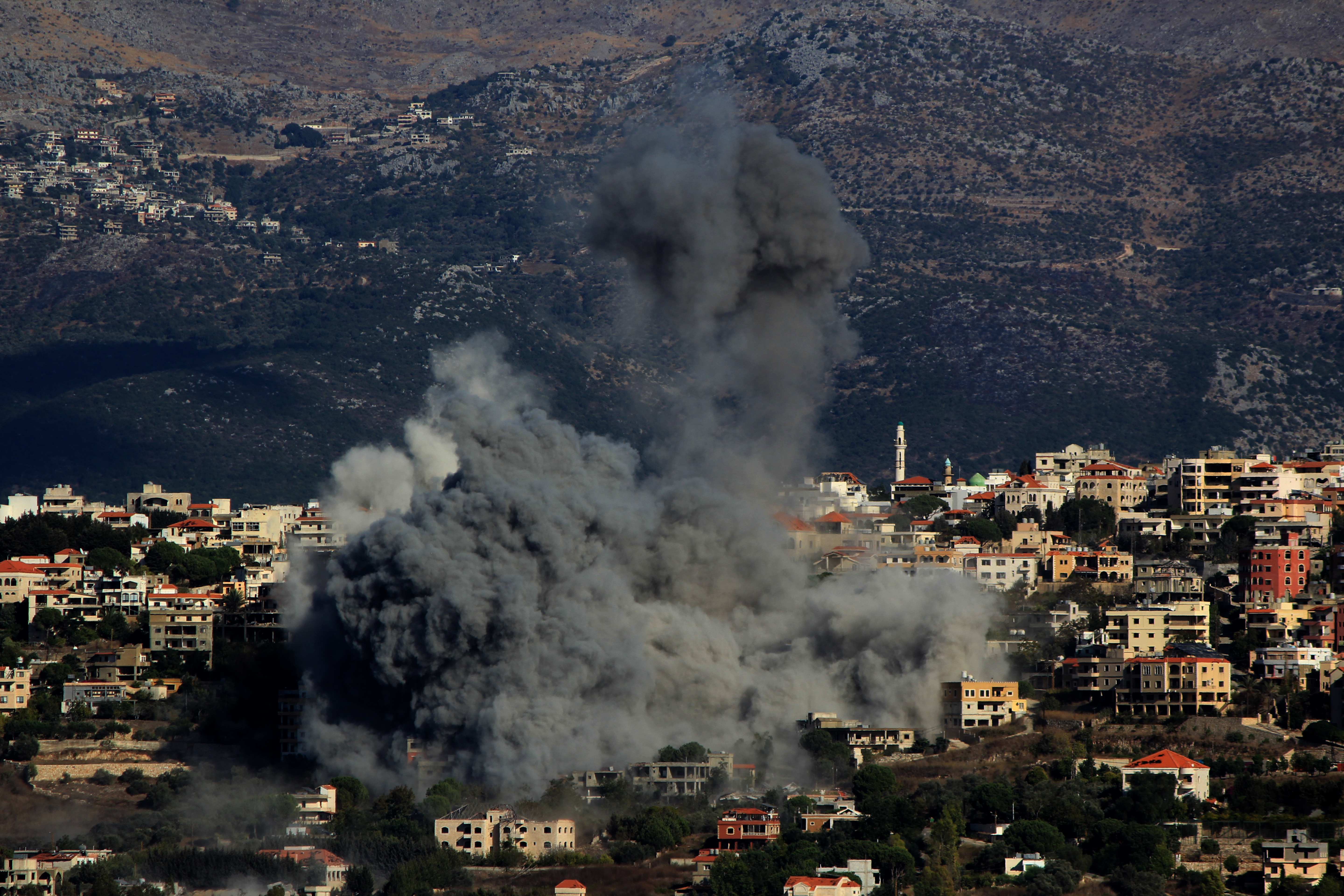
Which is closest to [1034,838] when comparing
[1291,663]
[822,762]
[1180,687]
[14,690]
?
[822,762]

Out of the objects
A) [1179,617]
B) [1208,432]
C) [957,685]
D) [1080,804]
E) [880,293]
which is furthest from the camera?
[880,293]

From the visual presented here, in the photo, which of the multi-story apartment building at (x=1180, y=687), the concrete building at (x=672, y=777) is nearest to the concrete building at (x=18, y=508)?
the concrete building at (x=672, y=777)

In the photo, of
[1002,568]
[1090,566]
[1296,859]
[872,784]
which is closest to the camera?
[1296,859]

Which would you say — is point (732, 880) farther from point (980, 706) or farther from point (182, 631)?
point (182, 631)

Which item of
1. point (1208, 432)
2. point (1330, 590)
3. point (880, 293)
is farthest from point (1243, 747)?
point (880, 293)

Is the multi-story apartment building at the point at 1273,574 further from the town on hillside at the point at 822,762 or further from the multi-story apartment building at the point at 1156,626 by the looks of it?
the multi-story apartment building at the point at 1156,626

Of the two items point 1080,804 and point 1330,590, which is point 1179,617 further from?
point 1080,804

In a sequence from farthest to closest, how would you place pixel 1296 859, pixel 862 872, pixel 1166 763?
pixel 1166 763
pixel 862 872
pixel 1296 859
